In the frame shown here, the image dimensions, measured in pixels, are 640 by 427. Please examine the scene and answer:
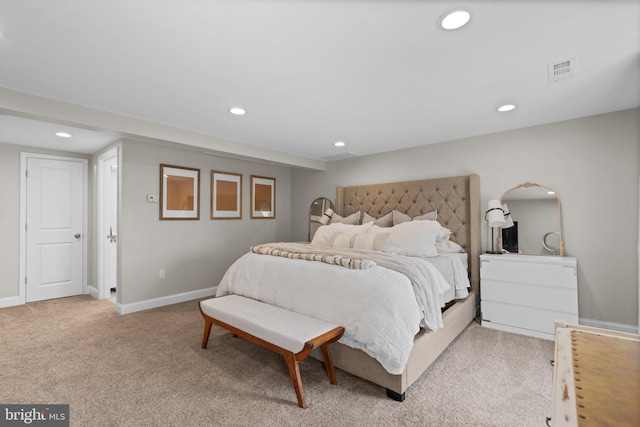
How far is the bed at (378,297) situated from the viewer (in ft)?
6.30

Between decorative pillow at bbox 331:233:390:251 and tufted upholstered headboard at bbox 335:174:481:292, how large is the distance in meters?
0.92

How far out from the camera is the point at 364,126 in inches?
132

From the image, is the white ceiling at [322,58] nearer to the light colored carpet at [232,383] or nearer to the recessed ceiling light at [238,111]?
the recessed ceiling light at [238,111]

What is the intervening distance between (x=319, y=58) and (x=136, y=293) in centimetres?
361

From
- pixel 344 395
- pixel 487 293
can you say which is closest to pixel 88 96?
pixel 344 395

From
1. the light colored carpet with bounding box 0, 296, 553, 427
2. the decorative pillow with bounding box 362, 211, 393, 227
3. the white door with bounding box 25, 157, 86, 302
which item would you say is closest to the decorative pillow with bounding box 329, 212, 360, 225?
the decorative pillow with bounding box 362, 211, 393, 227

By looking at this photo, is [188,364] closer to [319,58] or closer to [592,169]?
[319,58]

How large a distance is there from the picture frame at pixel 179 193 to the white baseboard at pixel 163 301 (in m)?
1.11

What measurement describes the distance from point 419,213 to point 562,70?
7.40ft

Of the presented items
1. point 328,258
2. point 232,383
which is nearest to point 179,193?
point 328,258

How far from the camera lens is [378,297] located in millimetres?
1992

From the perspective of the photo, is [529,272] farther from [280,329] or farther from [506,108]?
[280,329]

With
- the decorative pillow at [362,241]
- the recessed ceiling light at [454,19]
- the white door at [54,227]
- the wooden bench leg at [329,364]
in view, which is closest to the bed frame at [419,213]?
the wooden bench leg at [329,364]

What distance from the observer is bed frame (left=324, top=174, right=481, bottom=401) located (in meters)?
2.01
